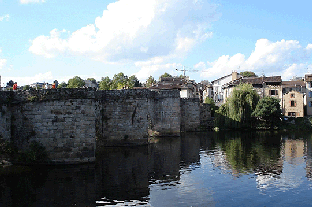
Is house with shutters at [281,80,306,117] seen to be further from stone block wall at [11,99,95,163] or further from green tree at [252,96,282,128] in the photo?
stone block wall at [11,99,95,163]

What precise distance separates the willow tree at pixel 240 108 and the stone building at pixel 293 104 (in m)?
11.4

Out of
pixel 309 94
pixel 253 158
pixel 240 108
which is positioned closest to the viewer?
pixel 253 158

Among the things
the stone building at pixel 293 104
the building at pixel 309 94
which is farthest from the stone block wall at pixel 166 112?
the building at pixel 309 94

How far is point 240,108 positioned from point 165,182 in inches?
1506

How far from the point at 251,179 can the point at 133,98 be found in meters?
15.2

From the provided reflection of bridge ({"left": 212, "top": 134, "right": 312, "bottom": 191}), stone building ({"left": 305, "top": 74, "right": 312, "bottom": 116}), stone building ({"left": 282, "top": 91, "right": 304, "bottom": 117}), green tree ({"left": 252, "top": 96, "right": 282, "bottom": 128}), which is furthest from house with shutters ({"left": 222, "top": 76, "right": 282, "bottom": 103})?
reflection of bridge ({"left": 212, "top": 134, "right": 312, "bottom": 191})

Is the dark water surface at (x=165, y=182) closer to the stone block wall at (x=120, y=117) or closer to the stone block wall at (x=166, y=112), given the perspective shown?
the stone block wall at (x=120, y=117)

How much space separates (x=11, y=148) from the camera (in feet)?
70.4

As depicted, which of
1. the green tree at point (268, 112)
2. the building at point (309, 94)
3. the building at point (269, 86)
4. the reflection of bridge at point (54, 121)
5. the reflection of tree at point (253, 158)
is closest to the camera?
the reflection of bridge at point (54, 121)

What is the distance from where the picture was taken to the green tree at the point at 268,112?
53250 millimetres

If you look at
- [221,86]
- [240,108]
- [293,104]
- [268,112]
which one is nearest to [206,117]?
[240,108]

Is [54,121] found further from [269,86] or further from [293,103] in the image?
[269,86]

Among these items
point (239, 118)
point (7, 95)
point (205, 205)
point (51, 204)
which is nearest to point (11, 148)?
point (7, 95)

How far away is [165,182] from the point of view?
1827cm
